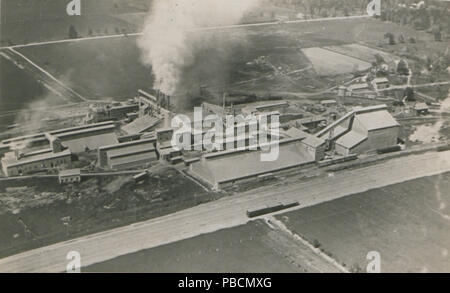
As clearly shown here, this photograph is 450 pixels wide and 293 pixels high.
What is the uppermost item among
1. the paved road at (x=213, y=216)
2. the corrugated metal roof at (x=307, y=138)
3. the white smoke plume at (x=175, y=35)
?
the white smoke plume at (x=175, y=35)

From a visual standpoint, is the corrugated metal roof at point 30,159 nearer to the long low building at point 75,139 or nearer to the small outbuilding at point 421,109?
the long low building at point 75,139

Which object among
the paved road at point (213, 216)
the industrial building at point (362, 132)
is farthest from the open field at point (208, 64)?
the paved road at point (213, 216)

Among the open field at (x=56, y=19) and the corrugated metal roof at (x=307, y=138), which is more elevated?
the open field at (x=56, y=19)

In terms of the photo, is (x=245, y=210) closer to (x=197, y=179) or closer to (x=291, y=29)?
(x=197, y=179)

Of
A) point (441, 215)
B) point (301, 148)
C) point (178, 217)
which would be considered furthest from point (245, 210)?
point (441, 215)
